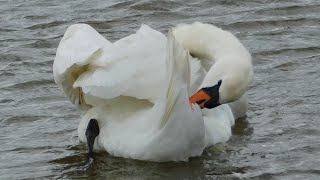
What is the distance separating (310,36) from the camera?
10797mm

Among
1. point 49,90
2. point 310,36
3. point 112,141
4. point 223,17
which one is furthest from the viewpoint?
point 223,17

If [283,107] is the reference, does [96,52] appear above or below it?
above

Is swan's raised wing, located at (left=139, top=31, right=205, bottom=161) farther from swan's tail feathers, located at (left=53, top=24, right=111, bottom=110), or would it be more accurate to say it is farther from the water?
swan's tail feathers, located at (left=53, top=24, right=111, bottom=110)

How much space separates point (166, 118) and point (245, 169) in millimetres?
714

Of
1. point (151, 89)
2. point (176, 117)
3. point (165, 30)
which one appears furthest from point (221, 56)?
point (165, 30)

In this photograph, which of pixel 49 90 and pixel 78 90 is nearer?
pixel 78 90

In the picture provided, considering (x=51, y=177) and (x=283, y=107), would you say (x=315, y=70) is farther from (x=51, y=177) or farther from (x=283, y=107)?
(x=51, y=177)

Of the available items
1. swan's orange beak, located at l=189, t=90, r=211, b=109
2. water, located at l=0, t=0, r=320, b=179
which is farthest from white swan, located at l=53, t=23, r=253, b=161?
water, located at l=0, t=0, r=320, b=179

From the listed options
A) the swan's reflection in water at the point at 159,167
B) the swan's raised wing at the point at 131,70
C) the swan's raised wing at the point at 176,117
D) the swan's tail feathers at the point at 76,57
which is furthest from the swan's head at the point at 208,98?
the swan's tail feathers at the point at 76,57

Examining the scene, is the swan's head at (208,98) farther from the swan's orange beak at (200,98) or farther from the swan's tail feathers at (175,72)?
the swan's tail feathers at (175,72)

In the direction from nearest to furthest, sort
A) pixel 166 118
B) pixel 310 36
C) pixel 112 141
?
pixel 166 118, pixel 112 141, pixel 310 36

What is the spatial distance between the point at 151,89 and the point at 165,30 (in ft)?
14.5

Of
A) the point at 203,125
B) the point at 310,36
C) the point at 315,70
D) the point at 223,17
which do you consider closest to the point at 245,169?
the point at 203,125

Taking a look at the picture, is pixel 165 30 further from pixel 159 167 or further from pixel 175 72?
pixel 175 72
